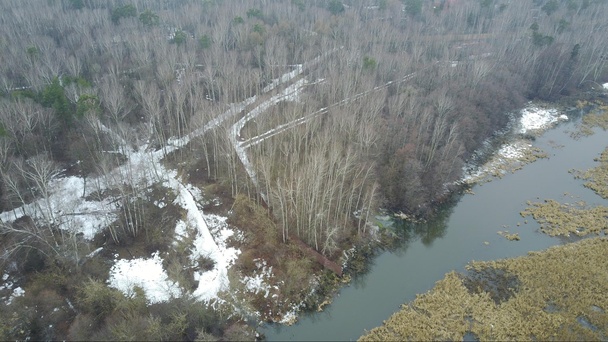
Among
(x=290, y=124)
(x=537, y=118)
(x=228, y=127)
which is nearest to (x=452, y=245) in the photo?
(x=290, y=124)

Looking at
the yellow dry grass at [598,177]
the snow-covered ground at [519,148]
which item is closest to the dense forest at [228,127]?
the snow-covered ground at [519,148]

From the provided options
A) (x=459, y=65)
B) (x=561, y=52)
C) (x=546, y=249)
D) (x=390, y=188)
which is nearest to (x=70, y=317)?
(x=390, y=188)

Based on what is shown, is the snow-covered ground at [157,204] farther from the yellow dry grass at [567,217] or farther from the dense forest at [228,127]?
the yellow dry grass at [567,217]

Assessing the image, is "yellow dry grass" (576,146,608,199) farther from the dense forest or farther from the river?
the dense forest

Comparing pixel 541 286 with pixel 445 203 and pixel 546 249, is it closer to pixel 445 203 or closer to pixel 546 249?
pixel 546 249

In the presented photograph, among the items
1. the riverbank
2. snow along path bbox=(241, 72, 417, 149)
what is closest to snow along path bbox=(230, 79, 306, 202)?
snow along path bbox=(241, 72, 417, 149)

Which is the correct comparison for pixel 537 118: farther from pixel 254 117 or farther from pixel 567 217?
pixel 254 117
